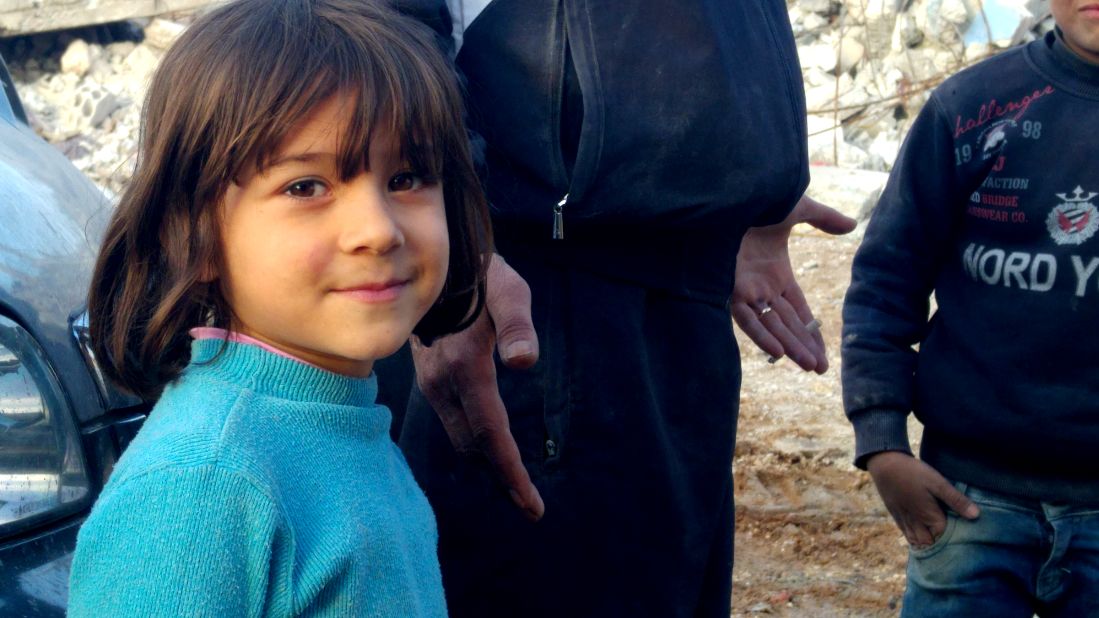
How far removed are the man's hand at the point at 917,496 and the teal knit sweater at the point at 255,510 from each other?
1.25 metres

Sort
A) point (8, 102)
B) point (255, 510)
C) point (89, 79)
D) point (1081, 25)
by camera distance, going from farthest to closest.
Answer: point (89, 79) → point (8, 102) → point (1081, 25) → point (255, 510)

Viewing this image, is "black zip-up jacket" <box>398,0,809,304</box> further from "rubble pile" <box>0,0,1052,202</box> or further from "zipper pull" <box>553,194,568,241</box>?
"rubble pile" <box>0,0,1052,202</box>

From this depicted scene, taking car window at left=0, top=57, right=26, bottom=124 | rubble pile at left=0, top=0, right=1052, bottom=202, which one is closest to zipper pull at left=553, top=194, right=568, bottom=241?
car window at left=0, top=57, right=26, bottom=124

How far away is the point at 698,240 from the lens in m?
1.96

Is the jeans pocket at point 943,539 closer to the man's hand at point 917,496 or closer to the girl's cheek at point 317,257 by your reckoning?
the man's hand at point 917,496

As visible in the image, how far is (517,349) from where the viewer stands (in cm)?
165

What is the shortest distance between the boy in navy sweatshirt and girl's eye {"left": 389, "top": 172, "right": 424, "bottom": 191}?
1316 millimetres

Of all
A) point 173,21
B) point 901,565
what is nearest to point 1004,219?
point 901,565

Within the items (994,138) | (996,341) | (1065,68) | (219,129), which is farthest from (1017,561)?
(219,129)

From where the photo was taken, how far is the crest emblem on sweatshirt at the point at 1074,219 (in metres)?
2.20

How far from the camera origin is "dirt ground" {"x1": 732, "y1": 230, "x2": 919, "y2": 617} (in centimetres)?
377

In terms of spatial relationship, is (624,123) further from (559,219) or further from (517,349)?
(517,349)

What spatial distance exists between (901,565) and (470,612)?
2421 millimetres

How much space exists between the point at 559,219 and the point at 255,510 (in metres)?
0.79
